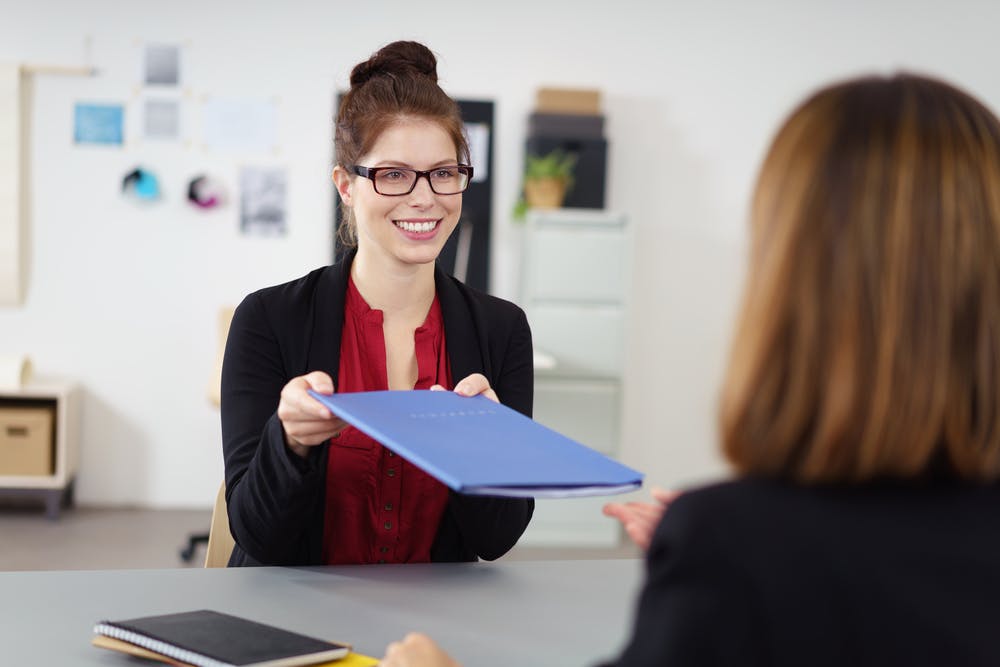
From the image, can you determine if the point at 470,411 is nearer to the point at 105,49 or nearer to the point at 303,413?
the point at 303,413

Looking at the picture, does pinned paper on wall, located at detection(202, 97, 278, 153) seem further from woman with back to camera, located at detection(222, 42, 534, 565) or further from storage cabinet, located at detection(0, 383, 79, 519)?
woman with back to camera, located at detection(222, 42, 534, 565)

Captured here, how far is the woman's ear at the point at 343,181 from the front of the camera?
2.12 m

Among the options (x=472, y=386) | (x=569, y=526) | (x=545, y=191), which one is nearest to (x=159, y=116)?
(x=545, y=191)

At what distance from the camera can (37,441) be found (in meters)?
5.35

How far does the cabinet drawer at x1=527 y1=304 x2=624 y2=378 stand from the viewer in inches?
214

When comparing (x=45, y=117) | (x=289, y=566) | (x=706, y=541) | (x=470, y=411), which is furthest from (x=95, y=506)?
(x=706, y=541)

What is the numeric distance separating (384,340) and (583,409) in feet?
11.5

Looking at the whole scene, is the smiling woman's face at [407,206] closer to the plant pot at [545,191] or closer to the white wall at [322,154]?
the plant pot at [545,191]

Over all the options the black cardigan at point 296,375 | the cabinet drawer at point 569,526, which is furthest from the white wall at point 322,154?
the black cardigan at point 296,375

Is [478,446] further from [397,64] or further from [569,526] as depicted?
[569,526]

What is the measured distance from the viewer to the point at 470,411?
1.56m

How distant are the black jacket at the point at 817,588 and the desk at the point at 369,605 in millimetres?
651

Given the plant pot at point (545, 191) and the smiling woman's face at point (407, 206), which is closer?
the smiling woman's face at point (407, 206)

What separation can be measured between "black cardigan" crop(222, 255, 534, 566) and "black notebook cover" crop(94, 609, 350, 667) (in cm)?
31
